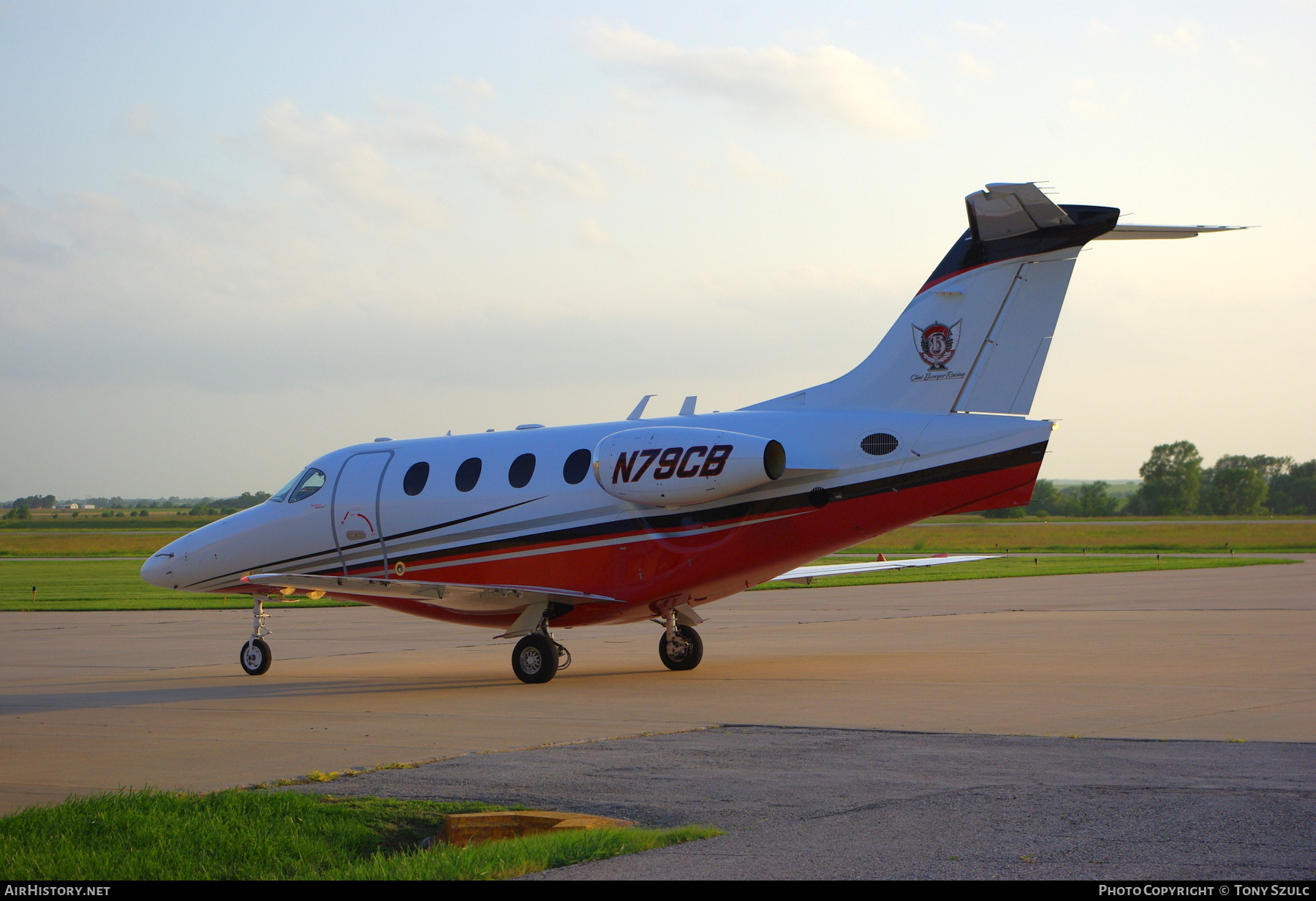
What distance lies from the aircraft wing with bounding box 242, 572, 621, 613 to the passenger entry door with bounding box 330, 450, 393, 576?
1350 mm

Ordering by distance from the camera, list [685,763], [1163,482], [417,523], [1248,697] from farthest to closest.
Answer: [1163,482] → [417,523] → [1248,697] → [685,763]

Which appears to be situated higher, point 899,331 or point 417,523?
point 899,331

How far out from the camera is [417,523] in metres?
18.5

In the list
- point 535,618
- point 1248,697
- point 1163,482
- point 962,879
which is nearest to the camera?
point 962,879

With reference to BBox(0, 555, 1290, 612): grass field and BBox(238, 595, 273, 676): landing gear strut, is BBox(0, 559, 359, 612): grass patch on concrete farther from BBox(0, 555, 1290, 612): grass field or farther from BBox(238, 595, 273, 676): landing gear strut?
BBox(238, 595, 273, 676): landing gear strut

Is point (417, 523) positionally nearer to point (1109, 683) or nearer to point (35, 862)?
point (1109, 683)

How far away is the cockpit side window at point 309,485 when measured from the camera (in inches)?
774

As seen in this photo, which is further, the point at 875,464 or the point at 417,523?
the point at 417,523

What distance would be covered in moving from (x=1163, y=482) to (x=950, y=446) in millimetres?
152576

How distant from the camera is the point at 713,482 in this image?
52.1 feet

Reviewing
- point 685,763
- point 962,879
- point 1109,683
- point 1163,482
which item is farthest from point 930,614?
point 1163,482

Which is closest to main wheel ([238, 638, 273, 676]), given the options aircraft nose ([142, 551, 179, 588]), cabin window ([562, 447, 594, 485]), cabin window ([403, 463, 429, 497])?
aircraft nose ([142, 551, 179, 588])

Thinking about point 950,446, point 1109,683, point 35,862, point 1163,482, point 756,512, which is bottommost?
point 35,862

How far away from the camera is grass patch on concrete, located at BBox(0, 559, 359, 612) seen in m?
33.4
